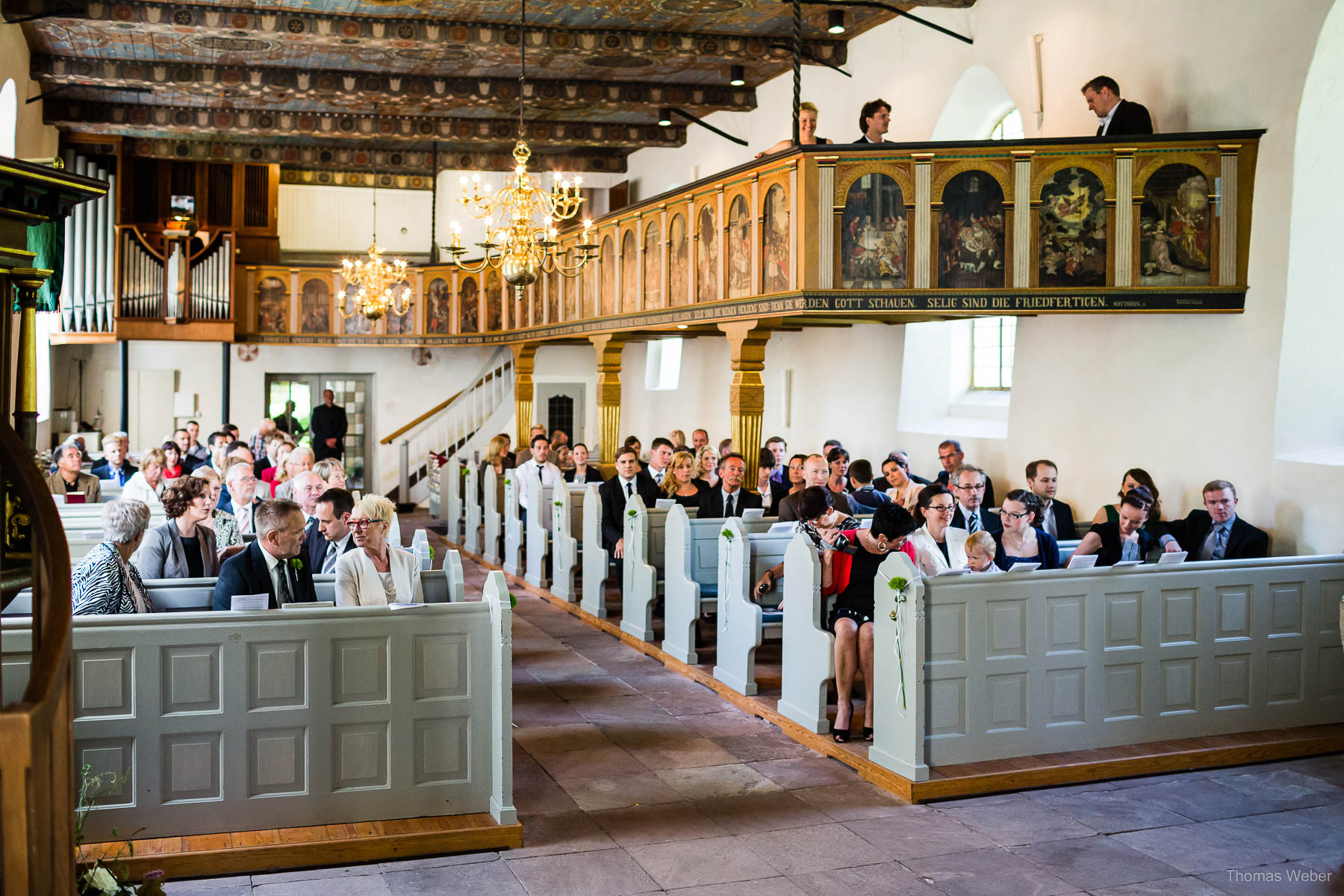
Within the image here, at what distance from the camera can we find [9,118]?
13398mm

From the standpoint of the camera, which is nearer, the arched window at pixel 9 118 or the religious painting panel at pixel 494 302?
the arched window at pixel 9 118

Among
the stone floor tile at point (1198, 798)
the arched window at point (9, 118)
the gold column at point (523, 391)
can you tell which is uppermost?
the arched window at point (9, 118)

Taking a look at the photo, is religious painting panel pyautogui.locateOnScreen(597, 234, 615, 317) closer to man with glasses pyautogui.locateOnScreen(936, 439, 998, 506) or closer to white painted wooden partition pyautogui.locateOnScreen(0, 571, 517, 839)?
man with glasses pyautogui.locateOnScreen(936, 439, 998, 506)

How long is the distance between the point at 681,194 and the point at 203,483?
6.82 metres

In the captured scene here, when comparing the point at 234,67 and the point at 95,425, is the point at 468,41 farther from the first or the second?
the point at 95,425

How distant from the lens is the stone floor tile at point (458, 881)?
4688mm

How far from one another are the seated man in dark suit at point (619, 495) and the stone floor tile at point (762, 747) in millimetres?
3602

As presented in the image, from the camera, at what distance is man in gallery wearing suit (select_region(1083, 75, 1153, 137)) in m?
9.14

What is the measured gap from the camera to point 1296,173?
8.31m

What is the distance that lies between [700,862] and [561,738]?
79.2 inches

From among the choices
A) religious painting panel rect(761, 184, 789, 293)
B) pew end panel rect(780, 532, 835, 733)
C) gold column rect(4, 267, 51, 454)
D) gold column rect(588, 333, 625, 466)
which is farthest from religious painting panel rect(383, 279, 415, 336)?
gold column rect(4, 267, 51, 454)

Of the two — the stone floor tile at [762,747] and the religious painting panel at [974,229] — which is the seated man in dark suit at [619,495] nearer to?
the religious painting panel at [974,229]

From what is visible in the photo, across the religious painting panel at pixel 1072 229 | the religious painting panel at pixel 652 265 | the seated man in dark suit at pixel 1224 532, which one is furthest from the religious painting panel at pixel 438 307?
the seated man in dark suit at pixel 1224 532

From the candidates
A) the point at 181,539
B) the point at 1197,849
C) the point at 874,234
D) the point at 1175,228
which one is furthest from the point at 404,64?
the point at 1197,849
